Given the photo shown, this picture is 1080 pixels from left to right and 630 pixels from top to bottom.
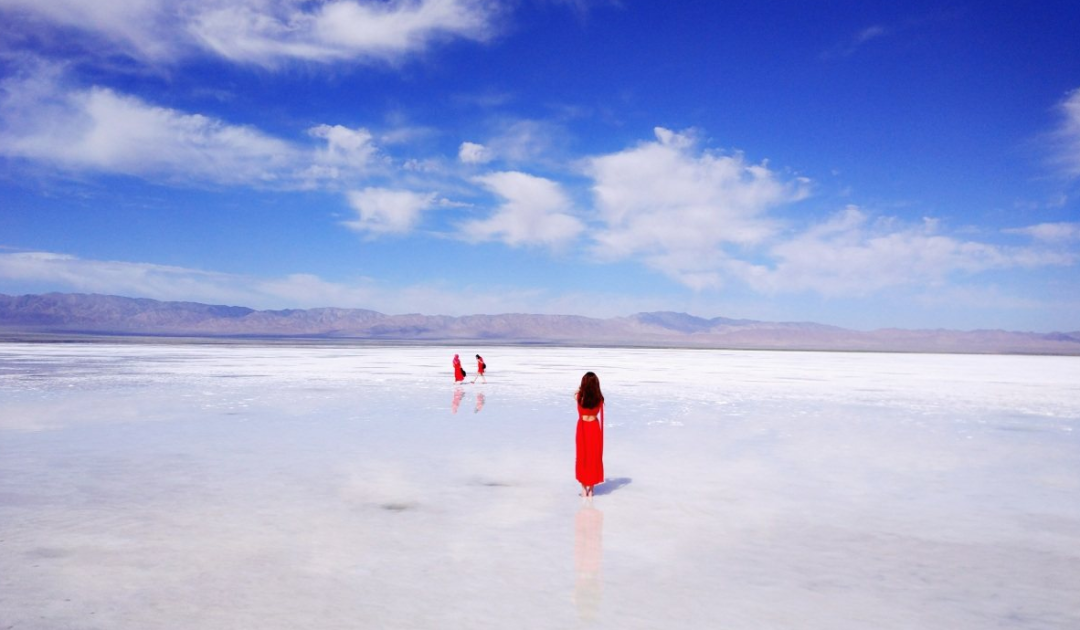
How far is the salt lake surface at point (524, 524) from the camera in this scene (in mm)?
4496

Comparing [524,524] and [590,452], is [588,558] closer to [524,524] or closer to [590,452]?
[524,524]

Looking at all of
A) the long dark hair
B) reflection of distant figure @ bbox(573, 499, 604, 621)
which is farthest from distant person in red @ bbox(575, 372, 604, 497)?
reflection of distant figure @ bbox(573, 499, 604, 621)

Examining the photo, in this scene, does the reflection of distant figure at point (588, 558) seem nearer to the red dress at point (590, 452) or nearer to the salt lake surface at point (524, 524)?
the salt lake surface at point (524, 524)

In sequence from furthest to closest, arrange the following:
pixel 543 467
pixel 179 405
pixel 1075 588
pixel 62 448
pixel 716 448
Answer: pixel 179 405, pixel 716 448, pixel 62 448, pixel 543 467, pixel 1075 588

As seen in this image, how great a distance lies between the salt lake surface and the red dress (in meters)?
0.29

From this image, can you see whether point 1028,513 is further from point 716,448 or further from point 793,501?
point 716,448

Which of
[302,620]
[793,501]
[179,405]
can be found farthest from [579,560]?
[179,405]

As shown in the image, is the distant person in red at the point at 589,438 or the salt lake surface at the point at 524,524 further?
the distant person in red at the point at 589,438

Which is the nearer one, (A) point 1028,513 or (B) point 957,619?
(B) point 957,619

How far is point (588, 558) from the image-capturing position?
5512 millimetres

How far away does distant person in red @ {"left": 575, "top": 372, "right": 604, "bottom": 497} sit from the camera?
7367 millimetres

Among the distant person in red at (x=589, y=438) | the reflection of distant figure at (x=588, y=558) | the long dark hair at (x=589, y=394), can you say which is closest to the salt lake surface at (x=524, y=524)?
the reflection of distant figure at (x=588, y=558)

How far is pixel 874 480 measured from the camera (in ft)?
28.0

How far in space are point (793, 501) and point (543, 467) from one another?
10.5 ft
